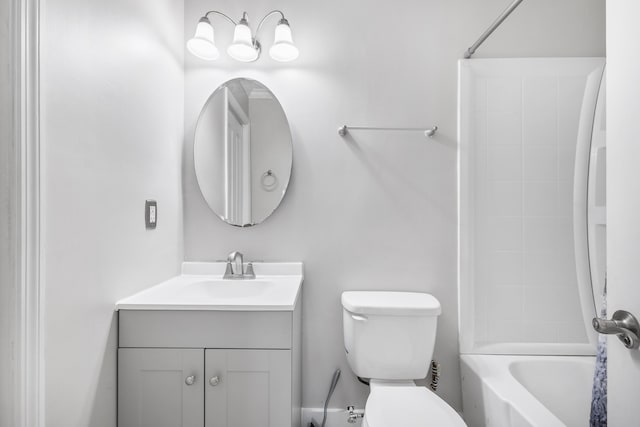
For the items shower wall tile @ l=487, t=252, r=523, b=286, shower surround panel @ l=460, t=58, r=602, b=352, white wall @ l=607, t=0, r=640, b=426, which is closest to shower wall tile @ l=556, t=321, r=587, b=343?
shower surround panel @ l=460, t=58, r=602, b=352

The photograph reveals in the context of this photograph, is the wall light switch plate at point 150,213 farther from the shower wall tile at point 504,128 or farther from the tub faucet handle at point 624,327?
the shower wall tile at point 504,128

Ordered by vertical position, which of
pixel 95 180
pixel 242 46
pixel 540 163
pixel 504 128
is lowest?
pixel 95 180

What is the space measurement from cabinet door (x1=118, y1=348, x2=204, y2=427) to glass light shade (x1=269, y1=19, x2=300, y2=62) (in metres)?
1.32

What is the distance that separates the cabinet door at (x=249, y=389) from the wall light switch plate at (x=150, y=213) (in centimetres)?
61

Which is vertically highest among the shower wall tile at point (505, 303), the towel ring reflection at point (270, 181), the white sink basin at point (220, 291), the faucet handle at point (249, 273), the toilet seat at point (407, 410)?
the towel ring reflection at point (270, 181)

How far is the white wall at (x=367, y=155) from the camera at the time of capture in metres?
1.61

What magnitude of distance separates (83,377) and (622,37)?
1585 mm

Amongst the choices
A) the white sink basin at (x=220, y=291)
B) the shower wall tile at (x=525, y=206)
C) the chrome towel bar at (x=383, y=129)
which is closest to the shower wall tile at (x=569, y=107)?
the shower wall tile at (x=525, y=206)

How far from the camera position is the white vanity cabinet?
111 centimetres

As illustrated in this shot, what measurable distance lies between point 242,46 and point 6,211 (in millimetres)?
1144

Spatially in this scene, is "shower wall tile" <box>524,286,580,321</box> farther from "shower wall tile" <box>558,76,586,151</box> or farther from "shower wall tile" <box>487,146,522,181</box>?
"shower wall tile" <box>558,76,586,151</box>

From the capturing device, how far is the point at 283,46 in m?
1.50

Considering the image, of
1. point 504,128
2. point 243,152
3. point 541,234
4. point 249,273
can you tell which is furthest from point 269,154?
point 541,234

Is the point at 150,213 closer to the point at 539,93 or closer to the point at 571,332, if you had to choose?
the point at 539,93
